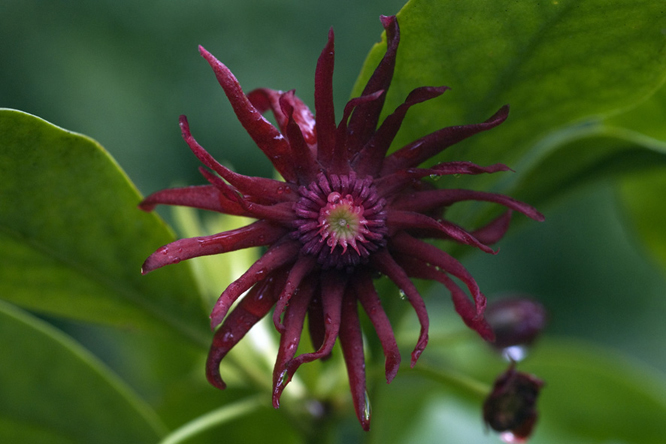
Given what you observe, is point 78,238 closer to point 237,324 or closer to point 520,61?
point 237,324

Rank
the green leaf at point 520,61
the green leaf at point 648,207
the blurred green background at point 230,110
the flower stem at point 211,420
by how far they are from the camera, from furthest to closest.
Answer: the blurred green background at point 230,110 → the green leaf at point 648,207 → the flower stem at point 211,420 → the green leaf at point 520,61

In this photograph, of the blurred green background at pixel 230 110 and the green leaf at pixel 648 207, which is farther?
the blurred green background at pixel 230 110

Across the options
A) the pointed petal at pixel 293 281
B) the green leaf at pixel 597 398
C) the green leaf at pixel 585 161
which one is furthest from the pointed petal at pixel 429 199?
the green leaf at pixel 597 398

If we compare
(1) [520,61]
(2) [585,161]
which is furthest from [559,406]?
(1) [520,61]

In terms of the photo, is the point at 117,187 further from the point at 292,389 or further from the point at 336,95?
the point at 336,95

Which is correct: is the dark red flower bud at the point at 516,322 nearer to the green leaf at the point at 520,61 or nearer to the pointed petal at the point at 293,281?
the green leaf at the point at 520,61

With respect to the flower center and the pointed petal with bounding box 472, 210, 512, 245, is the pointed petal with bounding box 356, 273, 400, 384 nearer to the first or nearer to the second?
the flower center

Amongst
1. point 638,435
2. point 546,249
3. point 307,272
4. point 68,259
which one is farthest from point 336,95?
point 307,272
